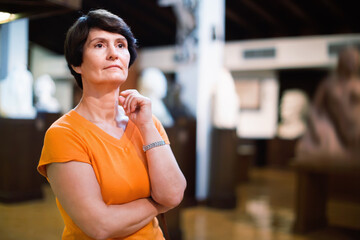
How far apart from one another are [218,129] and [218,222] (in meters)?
1.54

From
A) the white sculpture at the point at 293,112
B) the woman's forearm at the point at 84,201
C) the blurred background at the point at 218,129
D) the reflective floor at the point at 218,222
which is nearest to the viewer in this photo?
the woman's forearm at the point at 84,201

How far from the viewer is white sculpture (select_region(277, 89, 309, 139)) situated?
422 inches

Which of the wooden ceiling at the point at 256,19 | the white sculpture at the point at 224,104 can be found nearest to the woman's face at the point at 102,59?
the white sculpture at the point at 224,104

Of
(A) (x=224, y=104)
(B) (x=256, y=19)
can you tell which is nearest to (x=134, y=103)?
(A) (x=224, y=104)

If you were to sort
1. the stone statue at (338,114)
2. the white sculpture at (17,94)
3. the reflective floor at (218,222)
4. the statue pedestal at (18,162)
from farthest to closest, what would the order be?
the white sculpture at (17,94) < the statue pedestal at (18,162) < the stone statue at (338,114) < the reflective floor at (218,222)

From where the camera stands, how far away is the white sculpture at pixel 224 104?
555cm

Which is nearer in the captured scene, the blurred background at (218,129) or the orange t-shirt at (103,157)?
the orange t-shirt at (103,157)

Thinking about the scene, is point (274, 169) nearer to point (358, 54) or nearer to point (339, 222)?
point (339, 222)

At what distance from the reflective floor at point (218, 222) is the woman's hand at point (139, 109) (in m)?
2.81

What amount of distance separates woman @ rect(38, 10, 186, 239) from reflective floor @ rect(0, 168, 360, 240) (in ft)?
8.99

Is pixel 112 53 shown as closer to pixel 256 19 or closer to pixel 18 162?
pixel 18 162

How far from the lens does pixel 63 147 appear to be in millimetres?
1184

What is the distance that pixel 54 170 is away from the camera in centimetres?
118

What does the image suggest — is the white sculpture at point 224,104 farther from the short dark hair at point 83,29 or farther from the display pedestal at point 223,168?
the short dark hair at point 83,29
